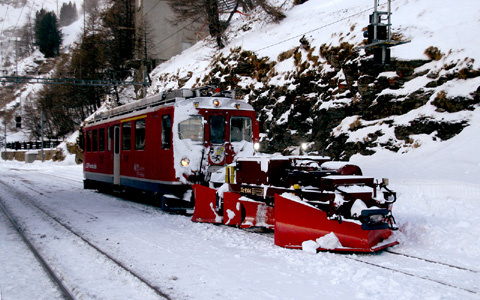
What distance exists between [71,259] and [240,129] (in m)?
6.85

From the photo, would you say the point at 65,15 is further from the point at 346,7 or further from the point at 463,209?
the point at 463,209

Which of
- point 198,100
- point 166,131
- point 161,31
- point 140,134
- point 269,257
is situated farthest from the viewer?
point 161,31

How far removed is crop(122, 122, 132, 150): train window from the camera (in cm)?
1420

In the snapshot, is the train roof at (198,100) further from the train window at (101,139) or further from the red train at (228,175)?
the train window at (101,139)

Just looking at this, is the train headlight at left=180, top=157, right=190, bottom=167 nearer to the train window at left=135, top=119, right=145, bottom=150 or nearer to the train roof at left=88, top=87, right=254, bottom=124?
the train roof at left=88, top=87, right=254, bottom=124

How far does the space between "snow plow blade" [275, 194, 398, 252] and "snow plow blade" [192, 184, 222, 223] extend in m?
2.56

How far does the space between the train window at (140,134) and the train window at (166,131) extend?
1.41 meters

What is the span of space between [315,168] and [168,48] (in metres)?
42.6

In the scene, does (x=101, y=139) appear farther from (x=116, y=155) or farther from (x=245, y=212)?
(x=245, y=212)

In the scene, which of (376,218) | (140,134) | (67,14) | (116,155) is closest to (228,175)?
(376,218)

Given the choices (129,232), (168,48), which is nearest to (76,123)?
(168,48)

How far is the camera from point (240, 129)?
1280cm

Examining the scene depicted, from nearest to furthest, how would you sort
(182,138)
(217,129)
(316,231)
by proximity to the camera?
(316,231), (182,138), (217,129)

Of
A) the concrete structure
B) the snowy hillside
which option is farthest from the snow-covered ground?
the concrete structure
